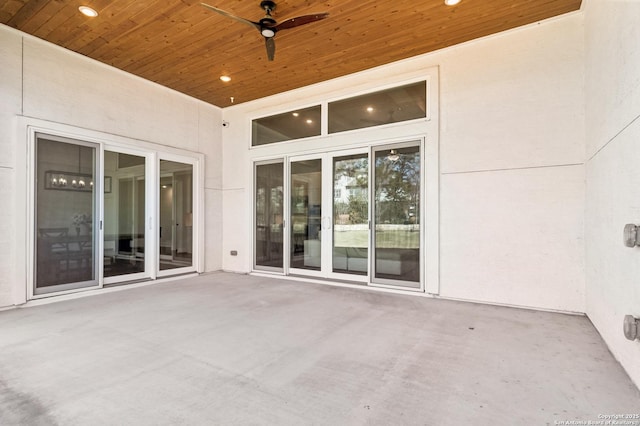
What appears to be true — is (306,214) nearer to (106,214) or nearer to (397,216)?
(397,216)

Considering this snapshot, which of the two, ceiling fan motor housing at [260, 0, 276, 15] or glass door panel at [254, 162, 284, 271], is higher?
ceiling fan motor housing at [260, 0, 276, 15]

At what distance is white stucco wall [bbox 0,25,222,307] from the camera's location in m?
4.14

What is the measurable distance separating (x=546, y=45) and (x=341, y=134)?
3136 millimetres

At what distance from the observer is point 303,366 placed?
254 centimetres

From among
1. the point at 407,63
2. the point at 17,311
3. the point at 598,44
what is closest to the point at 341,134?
the point at 407,63

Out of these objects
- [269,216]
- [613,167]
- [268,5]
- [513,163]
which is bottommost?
[269,216]

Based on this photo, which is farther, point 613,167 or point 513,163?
point 513,163

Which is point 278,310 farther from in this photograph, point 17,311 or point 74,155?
point 74,155

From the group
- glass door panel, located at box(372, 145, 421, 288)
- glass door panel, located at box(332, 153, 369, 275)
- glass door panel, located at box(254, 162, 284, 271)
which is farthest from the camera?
glass door panel, located at box(254, 162, 284, 271)

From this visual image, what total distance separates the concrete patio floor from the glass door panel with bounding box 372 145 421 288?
1.01m

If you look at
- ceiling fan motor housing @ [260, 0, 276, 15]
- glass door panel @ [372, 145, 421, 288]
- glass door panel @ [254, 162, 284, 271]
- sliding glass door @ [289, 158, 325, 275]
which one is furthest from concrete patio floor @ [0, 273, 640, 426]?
ceiling fan motor housing @ [260, 0, 276, 15]

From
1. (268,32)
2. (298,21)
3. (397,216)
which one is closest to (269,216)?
Answer: (397,216)

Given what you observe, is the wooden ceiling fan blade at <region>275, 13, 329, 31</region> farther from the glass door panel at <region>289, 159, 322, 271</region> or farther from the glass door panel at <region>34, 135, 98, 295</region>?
the glass door panel at <region>34, 135, 98, 295</region>

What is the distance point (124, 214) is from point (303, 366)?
470 centimetres
